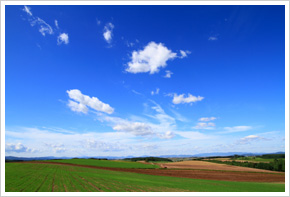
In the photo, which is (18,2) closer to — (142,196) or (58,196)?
(58,196)

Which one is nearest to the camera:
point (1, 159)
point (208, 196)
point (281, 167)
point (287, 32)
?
point (287, 32)

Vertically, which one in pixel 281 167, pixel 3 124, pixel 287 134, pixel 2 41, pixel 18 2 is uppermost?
pixel 18 2

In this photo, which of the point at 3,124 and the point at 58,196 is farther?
the point at 58,196

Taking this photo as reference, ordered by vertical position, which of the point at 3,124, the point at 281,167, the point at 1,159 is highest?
the point at 3,124

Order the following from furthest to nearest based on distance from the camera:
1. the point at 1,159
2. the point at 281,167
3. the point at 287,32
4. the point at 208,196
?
the point at 281,167
the point at 208,196
the point at 1,159
the point at 287,32

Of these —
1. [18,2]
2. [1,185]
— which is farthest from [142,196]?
[18,2]

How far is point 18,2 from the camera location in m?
16.7

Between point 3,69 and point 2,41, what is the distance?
266cm

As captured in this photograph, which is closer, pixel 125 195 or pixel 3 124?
pixel 3 124

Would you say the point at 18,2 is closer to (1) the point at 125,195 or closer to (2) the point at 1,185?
(2) the point at 1,185

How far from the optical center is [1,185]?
16938 mm

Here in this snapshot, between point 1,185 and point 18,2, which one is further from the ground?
point 18,2

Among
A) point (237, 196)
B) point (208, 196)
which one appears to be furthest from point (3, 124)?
point (237, 196)

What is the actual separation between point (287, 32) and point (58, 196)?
27.1 meters
